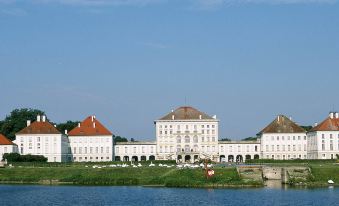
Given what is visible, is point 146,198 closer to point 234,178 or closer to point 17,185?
point 234,178

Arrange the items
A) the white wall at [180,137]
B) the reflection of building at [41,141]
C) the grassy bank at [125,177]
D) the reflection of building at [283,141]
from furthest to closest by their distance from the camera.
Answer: the white wall at [180,137]
the reflection of building at [283,141]
the reflection of building at [41,141]
the grassy bank at [125,177]

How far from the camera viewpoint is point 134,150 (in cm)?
12256

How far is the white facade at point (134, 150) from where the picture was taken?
401 feet

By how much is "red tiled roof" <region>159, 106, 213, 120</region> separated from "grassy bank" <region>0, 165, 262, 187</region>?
45634mm

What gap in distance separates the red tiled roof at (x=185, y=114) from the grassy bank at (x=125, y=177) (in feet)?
150

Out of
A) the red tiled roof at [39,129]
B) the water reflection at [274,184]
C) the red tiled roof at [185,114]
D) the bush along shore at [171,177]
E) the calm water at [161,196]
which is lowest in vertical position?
the calm water at [161,196]

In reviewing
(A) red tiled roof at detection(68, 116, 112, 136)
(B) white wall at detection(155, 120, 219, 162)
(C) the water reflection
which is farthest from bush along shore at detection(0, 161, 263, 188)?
(B) white wall at detection(155, 120, 219, 162)

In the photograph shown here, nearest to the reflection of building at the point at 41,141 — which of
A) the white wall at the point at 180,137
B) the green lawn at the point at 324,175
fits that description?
the white wall at the point at 180,137

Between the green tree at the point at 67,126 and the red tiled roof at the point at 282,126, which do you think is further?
the green tree at the point at 67,126

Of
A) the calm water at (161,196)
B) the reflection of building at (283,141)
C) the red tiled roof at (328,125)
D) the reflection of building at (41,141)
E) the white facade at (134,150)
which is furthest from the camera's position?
the white facade at (134,150)

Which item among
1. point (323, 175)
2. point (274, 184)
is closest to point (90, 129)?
point (323, 175)

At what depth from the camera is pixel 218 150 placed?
12281 centimetres

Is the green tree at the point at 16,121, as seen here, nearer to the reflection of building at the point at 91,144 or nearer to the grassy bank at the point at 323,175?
the reflection of building at the point at 91,144

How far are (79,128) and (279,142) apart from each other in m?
30.1
